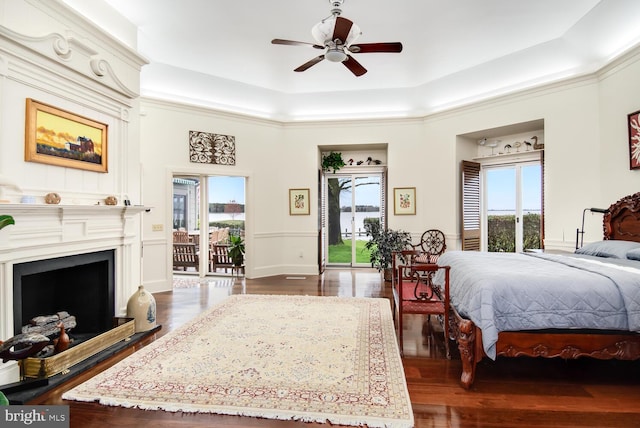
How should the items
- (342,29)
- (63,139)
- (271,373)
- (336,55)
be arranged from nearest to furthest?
(271,373) < (63,139) < (342,29) < (336,55)

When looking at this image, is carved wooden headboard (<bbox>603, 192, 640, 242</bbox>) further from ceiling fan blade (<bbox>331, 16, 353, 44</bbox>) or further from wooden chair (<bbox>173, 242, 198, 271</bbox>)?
wooden chair (<bbox>173, 242, 198, 271</bbox>)

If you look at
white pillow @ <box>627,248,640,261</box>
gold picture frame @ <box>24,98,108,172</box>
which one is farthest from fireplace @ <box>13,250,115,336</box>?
white pillow @ <box>627,248,640,261</box>

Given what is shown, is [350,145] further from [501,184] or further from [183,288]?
[183,288]

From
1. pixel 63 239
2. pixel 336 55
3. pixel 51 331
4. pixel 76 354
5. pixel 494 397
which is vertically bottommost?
pixel 494 397

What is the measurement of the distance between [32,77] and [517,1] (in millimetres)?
4651

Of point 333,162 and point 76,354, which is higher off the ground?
point 333,162

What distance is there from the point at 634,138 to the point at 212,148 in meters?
5.89

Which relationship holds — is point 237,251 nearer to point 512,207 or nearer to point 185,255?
point 185,255

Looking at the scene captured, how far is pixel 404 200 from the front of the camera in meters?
6.36

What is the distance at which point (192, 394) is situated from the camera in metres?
2.20

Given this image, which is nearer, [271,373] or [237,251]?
[271,373]

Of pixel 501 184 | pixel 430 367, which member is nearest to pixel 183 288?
pixel 430 367

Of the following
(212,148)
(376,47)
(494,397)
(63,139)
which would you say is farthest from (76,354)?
(212,148)

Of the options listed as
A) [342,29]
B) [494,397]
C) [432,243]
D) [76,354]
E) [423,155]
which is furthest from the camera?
[423,155]
